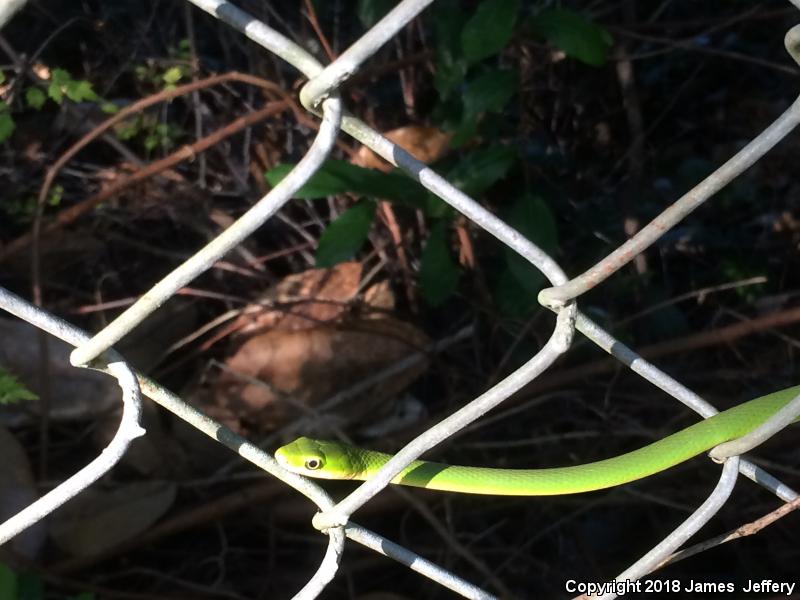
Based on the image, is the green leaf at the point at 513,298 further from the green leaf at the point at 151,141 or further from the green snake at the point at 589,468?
the green leaf at the point at 151,141

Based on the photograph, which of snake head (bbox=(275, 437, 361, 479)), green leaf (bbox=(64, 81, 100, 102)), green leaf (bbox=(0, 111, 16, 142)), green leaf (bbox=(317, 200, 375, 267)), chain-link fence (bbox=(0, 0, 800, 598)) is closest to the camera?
chain-link fence (bbox=(0, 0, 800, 598))

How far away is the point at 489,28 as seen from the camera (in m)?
1.87

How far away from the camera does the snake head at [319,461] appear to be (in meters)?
1.34

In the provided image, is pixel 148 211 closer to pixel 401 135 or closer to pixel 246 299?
pixel 246 299

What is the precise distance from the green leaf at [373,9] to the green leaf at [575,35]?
37cm

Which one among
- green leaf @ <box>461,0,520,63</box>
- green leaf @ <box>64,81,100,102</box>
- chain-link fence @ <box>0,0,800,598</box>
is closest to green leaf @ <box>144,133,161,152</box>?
green leaf @ <box>64,81,100,102</box>

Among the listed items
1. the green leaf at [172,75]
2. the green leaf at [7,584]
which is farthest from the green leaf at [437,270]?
the green leaf at [7,584]

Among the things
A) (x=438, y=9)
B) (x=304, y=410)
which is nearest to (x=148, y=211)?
(x=304, y=410)

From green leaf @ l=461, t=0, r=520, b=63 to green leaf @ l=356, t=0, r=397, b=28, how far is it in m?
0.29

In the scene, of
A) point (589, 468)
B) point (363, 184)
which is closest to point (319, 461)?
point (589, 468)

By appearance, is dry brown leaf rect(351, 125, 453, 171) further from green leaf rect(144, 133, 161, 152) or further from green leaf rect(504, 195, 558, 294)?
green leaf rect(144, 133, 161, 152)

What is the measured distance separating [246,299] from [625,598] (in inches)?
56.0

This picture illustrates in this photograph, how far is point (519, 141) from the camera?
90.6 inches

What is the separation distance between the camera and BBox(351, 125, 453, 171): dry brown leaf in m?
2.33
